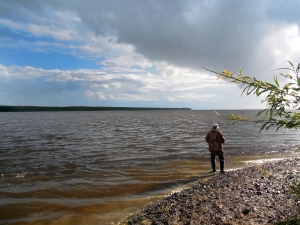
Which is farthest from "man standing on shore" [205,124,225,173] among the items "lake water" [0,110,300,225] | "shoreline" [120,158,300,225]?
"shoreline" [120,158,300,225]

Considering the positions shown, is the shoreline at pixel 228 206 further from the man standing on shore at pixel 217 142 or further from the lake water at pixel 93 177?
the man standing on shore at pixel 217 142

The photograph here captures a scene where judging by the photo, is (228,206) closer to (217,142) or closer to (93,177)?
(217,142)

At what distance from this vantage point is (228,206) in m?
7.15

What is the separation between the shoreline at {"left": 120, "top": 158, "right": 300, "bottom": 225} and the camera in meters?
6.40

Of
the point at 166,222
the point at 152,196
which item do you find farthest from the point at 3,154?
the point at 166,222

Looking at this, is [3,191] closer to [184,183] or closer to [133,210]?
[133,210]

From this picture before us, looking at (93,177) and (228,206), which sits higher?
(228,206)

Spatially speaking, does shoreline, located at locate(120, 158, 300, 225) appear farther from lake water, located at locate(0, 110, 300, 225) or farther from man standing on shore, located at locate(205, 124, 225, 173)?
man standing on shore, located at locate(205, 124, 225, 173)

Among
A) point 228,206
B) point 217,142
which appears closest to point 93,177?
point 217,142

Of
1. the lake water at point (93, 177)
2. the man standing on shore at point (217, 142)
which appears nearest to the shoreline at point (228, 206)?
the lake water at point (93, 177)

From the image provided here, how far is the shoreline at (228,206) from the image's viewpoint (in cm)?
640

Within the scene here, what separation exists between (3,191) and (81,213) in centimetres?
468

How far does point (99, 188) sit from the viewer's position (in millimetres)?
10711

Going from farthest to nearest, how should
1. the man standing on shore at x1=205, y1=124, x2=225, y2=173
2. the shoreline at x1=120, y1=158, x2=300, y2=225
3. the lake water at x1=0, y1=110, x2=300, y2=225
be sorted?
the man standing on shore at x1=205, y1=124, x2=225, y2=173, the lake water at x1=0, y1=110, x2=300, y2=225, the shoreline at x1=120, y1=158, x2=300, y2=225
